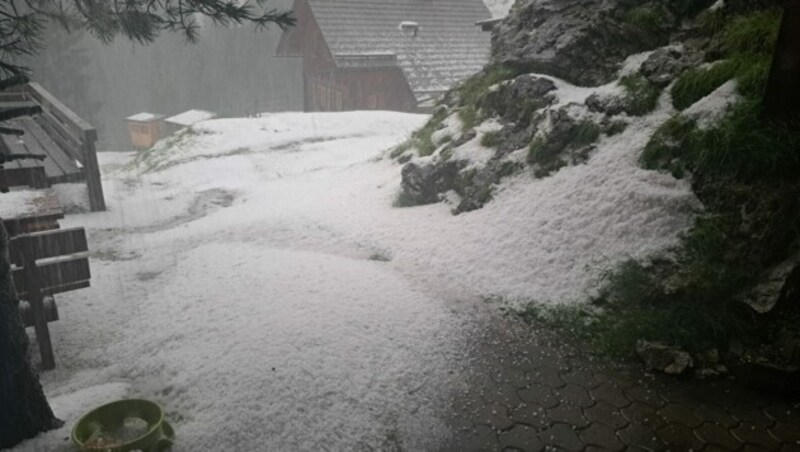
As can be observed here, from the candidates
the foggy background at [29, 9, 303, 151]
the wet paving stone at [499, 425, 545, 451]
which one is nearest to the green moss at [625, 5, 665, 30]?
the wet paving stone at [499, 425, 545, 451]

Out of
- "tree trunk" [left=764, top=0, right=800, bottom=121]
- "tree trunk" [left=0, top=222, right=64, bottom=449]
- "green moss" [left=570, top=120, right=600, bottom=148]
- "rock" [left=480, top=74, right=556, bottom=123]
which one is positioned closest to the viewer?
"tree trunk" [left=0, top=222, right=64, bottom=449]

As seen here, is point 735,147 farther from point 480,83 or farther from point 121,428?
point 121,428

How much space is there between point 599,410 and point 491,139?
4.48 m

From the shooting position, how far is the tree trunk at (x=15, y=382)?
292cm

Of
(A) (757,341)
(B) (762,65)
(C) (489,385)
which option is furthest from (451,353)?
(B) (762,65)

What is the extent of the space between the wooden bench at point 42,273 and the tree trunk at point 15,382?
3.77 ft

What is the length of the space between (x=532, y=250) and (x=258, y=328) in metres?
2.95

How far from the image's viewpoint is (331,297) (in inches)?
191

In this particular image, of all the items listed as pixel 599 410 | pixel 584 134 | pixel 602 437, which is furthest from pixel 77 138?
pixel 602 437

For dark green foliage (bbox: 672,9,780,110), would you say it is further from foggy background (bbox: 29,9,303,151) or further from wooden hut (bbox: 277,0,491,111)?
foggy background (bbox: 29,9,303,151)

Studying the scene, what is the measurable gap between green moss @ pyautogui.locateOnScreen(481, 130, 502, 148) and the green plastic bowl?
5.45 meters

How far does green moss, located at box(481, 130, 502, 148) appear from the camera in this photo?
271 inches

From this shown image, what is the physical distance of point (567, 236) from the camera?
494cm

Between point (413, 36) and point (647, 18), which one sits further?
point (413, 36)
